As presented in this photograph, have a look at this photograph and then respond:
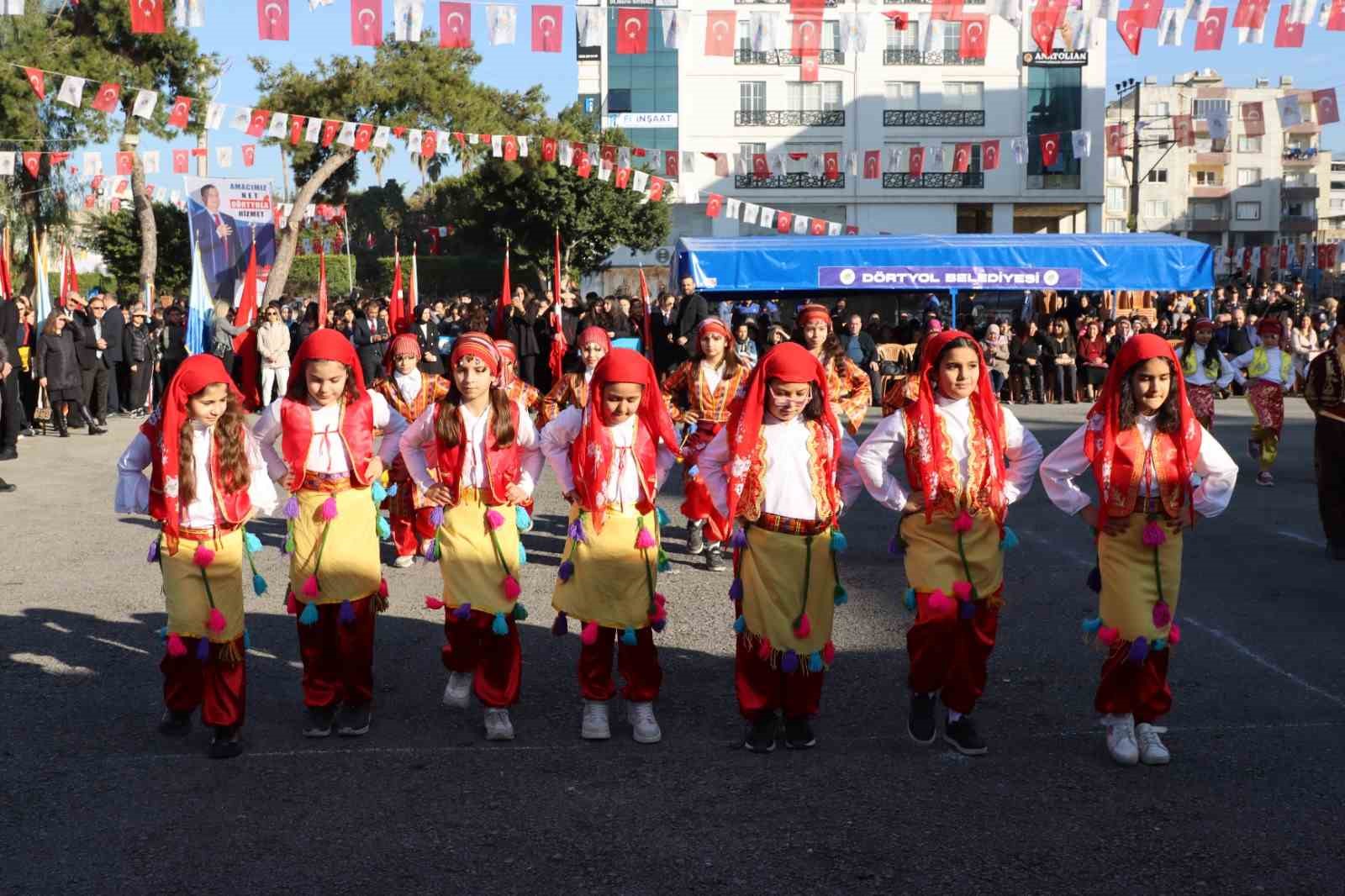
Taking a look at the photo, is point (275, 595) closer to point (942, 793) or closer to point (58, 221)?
point (942, 793)

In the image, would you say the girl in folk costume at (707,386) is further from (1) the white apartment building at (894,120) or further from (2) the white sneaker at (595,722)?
(1) the white apartment building at (894,120)

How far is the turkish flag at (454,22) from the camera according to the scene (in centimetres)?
1529

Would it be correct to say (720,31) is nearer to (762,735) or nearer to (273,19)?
(273,19)

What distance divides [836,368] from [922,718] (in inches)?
165

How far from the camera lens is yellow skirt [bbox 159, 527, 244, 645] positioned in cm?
532

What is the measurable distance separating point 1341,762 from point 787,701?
6.59ft

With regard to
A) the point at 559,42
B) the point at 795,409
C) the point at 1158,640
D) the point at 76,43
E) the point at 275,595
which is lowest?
the point at 275,595

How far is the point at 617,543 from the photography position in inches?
218

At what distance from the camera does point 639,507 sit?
5.64m

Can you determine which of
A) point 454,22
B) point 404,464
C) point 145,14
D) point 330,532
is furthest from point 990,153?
point 330,532

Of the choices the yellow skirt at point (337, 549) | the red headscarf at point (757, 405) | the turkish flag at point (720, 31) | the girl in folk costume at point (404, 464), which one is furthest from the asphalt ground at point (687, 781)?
the turkish flag at point (720, 31)

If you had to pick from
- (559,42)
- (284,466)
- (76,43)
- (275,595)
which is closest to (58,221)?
(76,43)

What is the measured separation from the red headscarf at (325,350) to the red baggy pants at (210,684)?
111cm

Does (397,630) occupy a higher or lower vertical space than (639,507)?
lower
